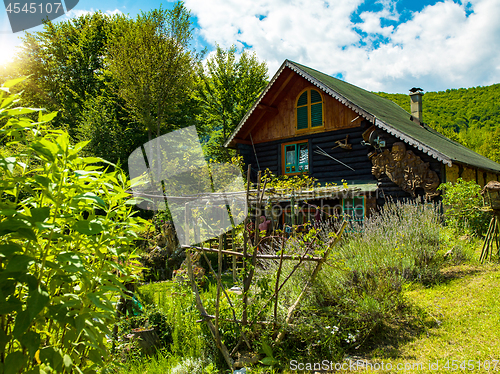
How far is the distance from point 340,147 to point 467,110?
51929 mm

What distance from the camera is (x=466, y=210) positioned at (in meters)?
7.87

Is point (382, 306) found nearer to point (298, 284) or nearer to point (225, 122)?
point (298, 284)

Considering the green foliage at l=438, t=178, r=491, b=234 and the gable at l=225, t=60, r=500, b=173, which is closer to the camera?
the green foliage at l=438, t=178, r=491, b=234

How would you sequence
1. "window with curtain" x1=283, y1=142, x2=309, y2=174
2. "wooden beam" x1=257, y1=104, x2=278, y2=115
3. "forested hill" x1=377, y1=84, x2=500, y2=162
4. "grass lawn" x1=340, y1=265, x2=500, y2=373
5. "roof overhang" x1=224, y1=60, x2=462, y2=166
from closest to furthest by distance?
"grass lawn" x1=340, y1=265, x2=500, y2=373
"roof overhang" x1=224, y1=60, x2=462, y2=166
"window with curtain" x1=283, y1=142, x2=309, y2=174
"wooden beam" x1=257, y1=104, x2=278, y2=115
"forested hill" x1=377, y1=84, x2=500, y2=162

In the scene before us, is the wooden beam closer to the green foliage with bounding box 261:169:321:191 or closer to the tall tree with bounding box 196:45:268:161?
the green foliage with bounding box 261:169:321:191

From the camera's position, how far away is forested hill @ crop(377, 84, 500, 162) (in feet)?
147

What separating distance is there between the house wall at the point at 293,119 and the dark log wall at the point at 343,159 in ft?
0.77

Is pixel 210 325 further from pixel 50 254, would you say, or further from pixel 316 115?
pixel 316 115

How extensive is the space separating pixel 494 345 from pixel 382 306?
1.25 metres

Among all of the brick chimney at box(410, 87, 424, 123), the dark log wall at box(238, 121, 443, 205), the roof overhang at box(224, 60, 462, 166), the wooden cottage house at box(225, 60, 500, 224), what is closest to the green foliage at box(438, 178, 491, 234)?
the wooden cottage house at box(225, 60, 500, 224)

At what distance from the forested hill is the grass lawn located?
42.9 m

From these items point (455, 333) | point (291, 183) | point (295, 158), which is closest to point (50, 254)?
point (455, 333)

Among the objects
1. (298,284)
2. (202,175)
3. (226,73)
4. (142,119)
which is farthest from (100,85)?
(298,284)

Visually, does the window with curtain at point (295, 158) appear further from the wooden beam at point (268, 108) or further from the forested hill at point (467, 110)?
the forested hill at point (467, 110)
